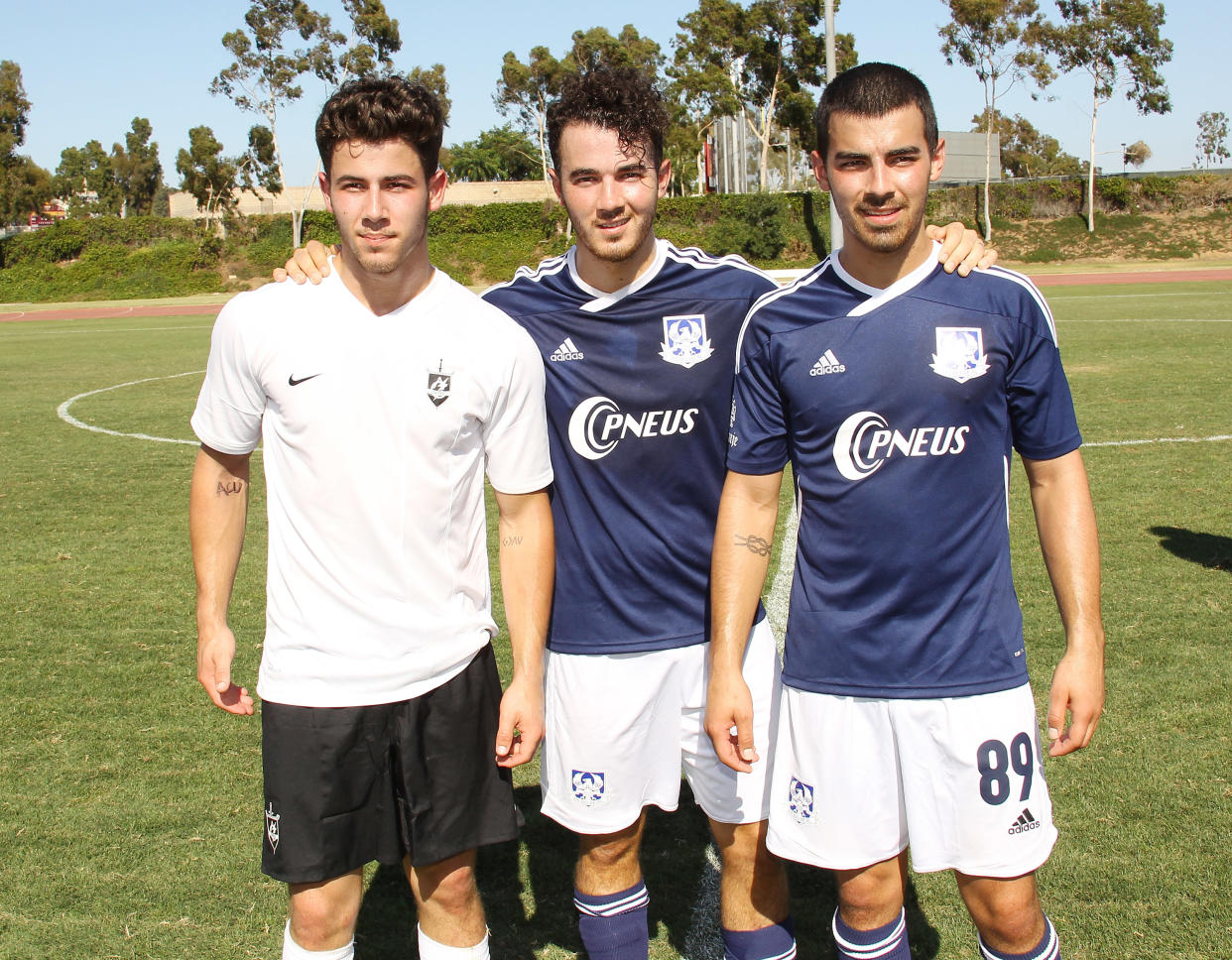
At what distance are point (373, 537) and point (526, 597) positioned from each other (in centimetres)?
42

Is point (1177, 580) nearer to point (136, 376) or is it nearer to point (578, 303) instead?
point (578, 303)

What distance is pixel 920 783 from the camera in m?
2.46

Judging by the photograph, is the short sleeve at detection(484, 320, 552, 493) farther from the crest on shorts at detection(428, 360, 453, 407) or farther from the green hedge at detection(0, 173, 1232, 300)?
the green hedge at detection(0, 173, 1232, 300)

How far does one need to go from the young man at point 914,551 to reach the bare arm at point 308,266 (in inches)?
40.8

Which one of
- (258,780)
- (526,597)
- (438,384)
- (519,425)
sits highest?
(438,384)

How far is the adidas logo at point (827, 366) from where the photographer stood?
2.48m

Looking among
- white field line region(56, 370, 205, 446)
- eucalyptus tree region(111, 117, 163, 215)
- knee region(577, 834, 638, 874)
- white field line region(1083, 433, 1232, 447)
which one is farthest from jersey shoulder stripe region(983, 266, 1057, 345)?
eucalyptus tree region(111, 117, 163, 215)

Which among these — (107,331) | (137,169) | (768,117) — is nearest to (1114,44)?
(768,117)

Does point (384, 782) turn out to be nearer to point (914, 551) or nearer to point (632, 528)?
point (632, 528)

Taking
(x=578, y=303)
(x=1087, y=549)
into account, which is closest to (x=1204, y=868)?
(x=1087, y=549)

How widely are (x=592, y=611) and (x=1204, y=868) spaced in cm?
207

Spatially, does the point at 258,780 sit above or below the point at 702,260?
below

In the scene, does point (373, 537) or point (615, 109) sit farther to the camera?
point (615, 109)

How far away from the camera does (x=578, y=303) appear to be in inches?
117
